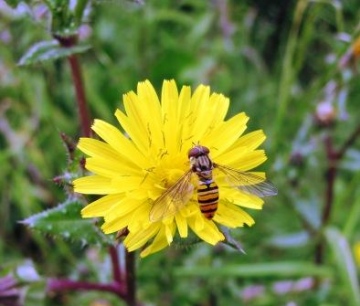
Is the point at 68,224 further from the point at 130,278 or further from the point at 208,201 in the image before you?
the point at 208,201

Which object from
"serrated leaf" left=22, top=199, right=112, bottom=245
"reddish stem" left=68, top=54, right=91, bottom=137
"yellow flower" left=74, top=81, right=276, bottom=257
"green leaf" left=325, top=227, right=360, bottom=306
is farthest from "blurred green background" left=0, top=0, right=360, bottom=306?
"yellow flower" left=74, top=81, right=276, bottom=257

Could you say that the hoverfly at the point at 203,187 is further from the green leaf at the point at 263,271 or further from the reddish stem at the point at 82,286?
the green leaf at the point at 263,271

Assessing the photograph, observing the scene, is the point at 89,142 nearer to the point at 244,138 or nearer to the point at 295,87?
the point at 244,138

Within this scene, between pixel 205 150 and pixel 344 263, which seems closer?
pixel 205 150

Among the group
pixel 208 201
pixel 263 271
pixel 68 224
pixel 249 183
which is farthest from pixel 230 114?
pixel 208 201

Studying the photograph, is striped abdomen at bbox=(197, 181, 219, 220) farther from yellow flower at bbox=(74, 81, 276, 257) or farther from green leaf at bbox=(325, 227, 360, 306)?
green leaf at bbox=(325, 227, 360, 306)

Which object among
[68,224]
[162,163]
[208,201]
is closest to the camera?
[208,201]

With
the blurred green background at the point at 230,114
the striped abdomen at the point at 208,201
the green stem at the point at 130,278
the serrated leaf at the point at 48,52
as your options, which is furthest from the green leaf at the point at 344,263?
the serrated leaf at the point at 48,52
